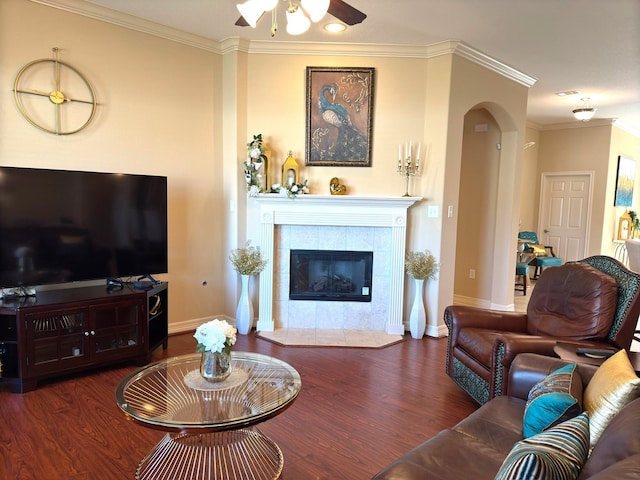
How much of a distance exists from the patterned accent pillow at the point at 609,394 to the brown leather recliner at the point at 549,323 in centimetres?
73

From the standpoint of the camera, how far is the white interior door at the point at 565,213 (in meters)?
7.54

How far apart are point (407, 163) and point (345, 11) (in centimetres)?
203

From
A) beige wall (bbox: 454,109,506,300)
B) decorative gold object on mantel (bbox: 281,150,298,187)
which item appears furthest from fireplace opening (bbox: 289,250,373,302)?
beige wall (bbox: 454,109,506,300)

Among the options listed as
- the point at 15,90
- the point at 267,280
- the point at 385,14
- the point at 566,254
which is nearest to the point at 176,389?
the point at 267,280

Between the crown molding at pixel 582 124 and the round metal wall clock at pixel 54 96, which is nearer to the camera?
the round metal wall clock at pixel 54 96

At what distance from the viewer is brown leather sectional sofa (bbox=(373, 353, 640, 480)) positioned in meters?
1.07

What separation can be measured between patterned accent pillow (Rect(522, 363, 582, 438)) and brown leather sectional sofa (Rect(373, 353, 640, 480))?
5.6 inches

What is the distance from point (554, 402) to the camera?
148cm

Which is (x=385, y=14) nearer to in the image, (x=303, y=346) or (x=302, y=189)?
(x=302, y=189)

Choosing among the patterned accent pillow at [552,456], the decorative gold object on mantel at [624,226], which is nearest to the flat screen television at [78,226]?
the patterned accent pillow at [552,456]

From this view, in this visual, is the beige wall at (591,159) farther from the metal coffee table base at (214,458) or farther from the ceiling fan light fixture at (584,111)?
the metal coffee table base at (214,458)

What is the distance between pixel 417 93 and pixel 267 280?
2.42 m

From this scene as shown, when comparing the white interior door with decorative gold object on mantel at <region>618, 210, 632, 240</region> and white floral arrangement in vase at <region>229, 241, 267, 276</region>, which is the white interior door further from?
white floral arrangement in vase at <region>229, 241, 267, 276</region>

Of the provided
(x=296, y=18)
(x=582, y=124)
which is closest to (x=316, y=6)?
(x=296, y=18)
